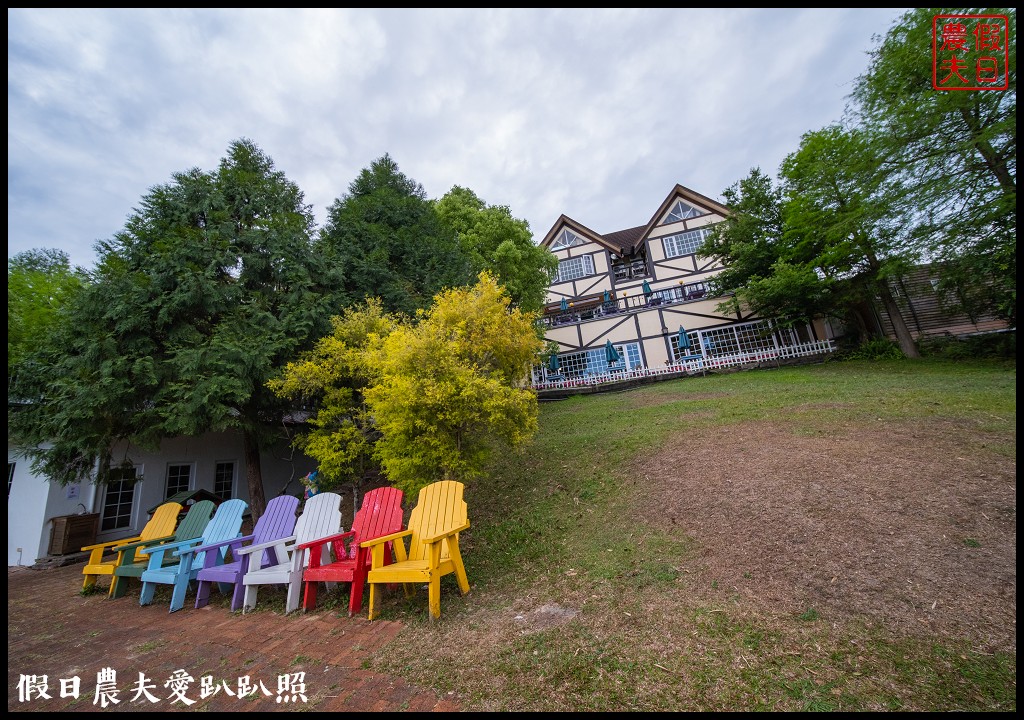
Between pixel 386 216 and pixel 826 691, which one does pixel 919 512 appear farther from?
pixel 386 216

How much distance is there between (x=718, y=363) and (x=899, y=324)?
6.00m

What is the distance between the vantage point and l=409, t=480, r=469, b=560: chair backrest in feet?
14.7

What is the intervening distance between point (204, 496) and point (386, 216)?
9.44m

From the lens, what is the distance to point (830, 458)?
5781 millimetres

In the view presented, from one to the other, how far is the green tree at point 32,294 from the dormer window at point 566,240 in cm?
2185

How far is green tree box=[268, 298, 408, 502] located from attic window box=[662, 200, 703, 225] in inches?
810

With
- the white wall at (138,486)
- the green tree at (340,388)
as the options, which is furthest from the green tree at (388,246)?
the white wall at (138,486)

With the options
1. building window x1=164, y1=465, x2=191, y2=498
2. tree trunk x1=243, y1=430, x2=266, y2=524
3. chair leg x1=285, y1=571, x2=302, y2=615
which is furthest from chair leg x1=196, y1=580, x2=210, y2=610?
building window x1=164, y1=465, x2=191, y2=498

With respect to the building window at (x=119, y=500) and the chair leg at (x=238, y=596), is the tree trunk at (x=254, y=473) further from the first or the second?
the chair leg at (x=238, y=596)

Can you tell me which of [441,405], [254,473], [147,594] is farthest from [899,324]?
[147,594]

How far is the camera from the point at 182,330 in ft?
28.0

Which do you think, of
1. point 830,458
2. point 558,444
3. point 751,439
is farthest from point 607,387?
point 830,458

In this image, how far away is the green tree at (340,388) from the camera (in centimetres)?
834

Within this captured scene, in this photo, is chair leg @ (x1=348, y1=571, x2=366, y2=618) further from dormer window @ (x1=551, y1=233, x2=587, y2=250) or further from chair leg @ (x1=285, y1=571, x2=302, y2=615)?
dormer window @ (x1=551, y1=233, x2=587, y2=250)
